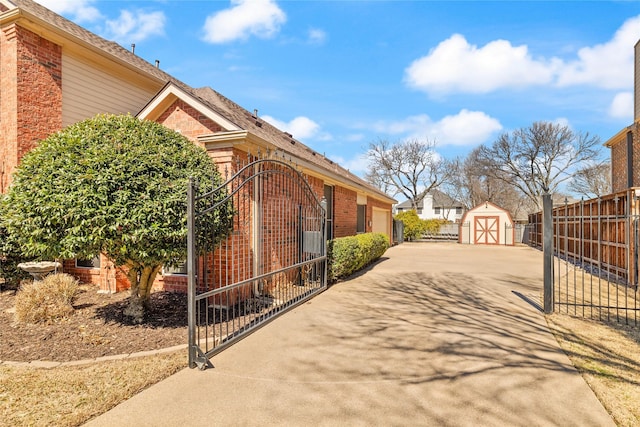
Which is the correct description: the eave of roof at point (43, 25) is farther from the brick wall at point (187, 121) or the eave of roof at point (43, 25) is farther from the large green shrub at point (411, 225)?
the large green shrub at point (411, 225)

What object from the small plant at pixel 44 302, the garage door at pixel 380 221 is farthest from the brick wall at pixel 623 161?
the small plant at pixel 44 302

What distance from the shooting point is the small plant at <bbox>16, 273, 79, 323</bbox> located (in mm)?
5213

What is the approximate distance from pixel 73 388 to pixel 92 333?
72.3 inches

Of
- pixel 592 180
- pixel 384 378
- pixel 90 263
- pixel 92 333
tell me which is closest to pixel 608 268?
pixel 384 378

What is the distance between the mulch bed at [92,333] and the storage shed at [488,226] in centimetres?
2469

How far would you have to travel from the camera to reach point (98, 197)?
4.36 metres

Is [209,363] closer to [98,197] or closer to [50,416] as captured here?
[50,416]

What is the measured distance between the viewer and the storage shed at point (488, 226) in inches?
989

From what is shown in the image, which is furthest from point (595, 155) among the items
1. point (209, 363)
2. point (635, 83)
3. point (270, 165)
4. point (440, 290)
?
point (209, 363)

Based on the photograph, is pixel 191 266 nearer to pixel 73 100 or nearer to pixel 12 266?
pixel 12 266

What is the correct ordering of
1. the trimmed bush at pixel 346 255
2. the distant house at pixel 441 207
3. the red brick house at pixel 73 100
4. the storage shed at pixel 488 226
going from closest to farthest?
the red brick house at pixel 73 100
the trimmed bush at pixel 346 255
the storage shed at pixel 488 226
the distant house at pixel 441 207

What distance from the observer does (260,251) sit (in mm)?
6523

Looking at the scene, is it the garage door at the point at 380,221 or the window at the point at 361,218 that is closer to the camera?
the window at the point at 361,218

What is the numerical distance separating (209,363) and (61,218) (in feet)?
8.94
